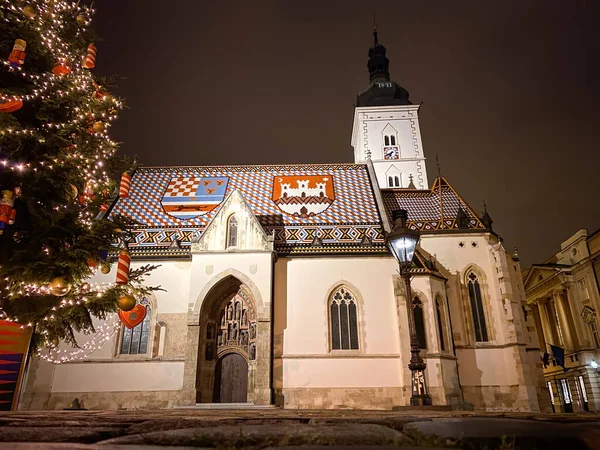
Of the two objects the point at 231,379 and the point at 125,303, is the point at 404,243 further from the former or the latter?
the point at 231,379

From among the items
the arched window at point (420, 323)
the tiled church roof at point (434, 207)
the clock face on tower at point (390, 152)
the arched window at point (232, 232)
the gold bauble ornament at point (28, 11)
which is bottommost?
the arched window at point (420, 323)

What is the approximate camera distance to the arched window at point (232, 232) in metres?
18.9

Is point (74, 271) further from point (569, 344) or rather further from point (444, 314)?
point (569, 344)

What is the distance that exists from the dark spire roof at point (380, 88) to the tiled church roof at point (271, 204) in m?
26.3

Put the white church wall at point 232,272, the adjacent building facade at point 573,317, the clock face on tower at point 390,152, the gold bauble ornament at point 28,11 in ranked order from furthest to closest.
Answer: the clock face on tower at point 390,152
the adjacent building facade at point 573,317
the white church wall at point 232,272
the gold bauble ornament at point 28,11

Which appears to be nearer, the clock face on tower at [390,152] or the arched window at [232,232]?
the arched window at [232,232]

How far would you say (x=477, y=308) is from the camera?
2038 centimetres

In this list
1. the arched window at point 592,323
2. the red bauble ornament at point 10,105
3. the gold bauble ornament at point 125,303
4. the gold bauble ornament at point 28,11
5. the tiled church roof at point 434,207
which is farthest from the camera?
the arched window at point 592,323

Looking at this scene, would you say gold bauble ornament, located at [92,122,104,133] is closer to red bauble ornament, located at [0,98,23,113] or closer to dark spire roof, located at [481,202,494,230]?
red bauble ornament, located at [0,98,23,113]

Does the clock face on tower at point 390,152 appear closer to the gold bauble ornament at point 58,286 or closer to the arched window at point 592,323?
the arched window at point 592,323

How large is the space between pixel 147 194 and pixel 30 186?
15.1 meters

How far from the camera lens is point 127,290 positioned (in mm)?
9883

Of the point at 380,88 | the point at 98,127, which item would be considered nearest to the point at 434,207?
the point at 98,127

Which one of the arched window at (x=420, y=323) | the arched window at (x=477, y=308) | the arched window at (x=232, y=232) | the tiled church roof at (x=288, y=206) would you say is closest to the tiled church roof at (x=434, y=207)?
the tiled church roof at (x=288, y=206)
